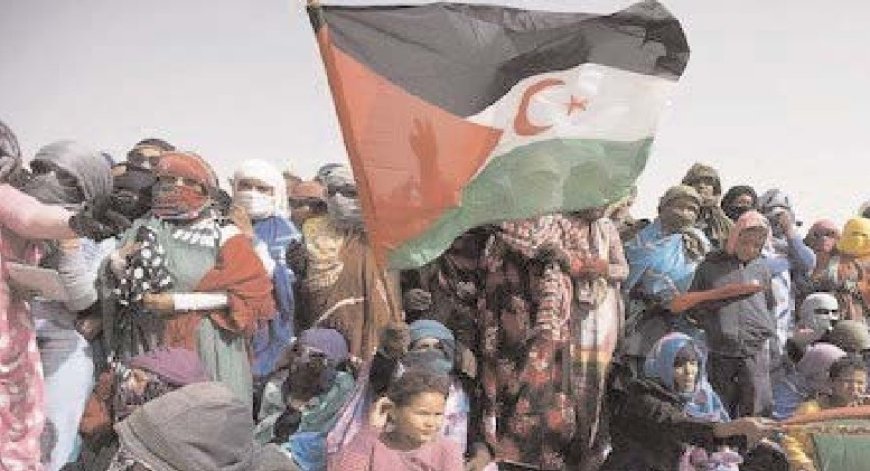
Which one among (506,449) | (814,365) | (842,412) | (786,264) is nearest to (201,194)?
(506,449)

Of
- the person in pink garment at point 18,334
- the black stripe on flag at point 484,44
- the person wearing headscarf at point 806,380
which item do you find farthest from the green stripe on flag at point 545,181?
the person wearing headscarf at point 806,380

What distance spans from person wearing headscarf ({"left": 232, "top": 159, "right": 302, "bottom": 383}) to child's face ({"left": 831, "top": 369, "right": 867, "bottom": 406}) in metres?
2.62

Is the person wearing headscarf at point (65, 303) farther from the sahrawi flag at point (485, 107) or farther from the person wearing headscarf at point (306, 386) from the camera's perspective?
the sahrawi flag at point (485, 107)

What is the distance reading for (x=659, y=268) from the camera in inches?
287

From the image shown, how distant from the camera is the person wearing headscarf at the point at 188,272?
558cm

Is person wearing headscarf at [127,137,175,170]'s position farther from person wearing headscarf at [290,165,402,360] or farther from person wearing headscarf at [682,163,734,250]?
person wearing headscarf at [682,163,734,250]

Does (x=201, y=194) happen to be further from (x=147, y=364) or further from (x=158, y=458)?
(x=158, y=458)

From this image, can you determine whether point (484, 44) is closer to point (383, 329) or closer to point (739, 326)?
point (383, 329)

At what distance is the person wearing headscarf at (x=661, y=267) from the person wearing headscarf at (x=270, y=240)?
1.60 m

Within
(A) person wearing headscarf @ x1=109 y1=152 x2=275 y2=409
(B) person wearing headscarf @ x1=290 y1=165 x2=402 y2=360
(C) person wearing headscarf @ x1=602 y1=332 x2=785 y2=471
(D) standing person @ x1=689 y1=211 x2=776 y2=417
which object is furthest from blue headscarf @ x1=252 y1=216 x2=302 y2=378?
(D) standing person @ x1=689 y1=211 x2=776 y2=417

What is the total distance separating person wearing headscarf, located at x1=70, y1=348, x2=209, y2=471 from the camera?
3848 millimetres

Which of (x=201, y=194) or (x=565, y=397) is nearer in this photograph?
(x=201, y=194)

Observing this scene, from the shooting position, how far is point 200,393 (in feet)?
9.22

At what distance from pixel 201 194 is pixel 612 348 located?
2044 millimetres
